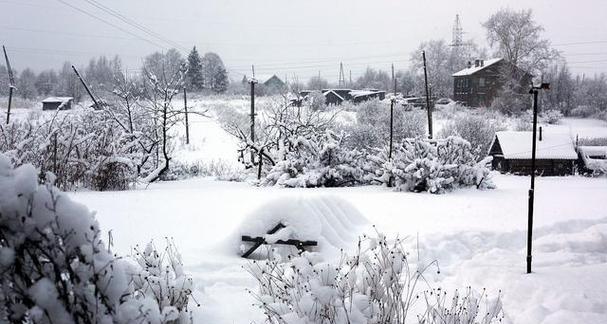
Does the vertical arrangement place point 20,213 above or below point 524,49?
below

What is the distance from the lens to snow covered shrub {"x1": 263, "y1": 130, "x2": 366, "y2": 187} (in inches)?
581

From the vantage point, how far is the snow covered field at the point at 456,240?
4.57 m

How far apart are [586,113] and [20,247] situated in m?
53.6

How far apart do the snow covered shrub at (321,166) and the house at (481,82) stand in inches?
1593

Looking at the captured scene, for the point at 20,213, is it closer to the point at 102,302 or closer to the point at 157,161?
the point at 102,302

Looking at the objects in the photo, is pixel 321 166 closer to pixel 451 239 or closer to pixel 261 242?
pixel 451 239

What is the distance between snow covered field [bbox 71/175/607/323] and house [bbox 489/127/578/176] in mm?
16932

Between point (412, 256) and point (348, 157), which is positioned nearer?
point (412, 256)

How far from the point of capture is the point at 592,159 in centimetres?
2683

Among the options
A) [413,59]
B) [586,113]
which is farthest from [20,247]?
[413,59]

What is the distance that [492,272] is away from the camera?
5.51 metres

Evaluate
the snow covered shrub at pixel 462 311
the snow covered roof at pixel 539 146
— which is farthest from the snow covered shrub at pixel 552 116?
the snow covered shrub at pixel 462 311

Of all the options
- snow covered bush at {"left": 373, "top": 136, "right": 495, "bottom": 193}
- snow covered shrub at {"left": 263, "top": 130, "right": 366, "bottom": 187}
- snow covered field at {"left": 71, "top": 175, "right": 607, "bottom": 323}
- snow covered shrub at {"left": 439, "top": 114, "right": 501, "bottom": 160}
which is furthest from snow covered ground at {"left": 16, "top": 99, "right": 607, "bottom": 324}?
snow covered shrub at {"left": 439, "top": 114, "right": 501, "bottom": 160}

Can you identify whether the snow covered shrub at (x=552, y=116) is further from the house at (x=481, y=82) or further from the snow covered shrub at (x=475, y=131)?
the snow covered shrub at (x=475, y=131)
